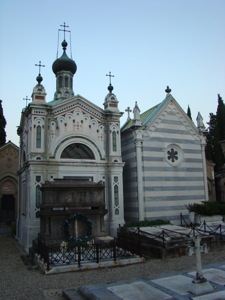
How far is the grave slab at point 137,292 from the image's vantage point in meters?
7.86

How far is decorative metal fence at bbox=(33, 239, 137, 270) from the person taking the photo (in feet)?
39.8

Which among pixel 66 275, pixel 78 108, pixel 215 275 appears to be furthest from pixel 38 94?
pixel 215 275

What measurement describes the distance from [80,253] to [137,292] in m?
4.52

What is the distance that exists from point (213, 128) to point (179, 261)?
31.4 m

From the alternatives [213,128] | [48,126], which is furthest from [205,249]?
[213,128]

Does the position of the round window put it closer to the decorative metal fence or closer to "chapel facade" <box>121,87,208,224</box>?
"chapel facade" <box>121,87,208,224</box>

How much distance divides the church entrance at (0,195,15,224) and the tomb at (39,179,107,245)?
17.9 m

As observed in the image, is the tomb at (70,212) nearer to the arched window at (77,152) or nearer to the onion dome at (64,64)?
the arched window at (77,152)

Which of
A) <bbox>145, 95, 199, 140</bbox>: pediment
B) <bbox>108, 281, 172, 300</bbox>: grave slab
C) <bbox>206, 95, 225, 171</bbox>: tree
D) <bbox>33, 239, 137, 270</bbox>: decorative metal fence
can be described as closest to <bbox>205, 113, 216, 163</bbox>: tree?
<bbox>206, 95, 225, 171</bbox>: tree

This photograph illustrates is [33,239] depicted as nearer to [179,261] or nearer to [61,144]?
[61,144]

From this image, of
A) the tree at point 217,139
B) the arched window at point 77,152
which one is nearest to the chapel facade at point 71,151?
the arched window at point 77,152

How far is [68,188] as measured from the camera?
1519cm

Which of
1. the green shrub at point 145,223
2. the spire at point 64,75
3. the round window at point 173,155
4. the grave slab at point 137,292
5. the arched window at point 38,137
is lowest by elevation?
the grave slab at point 137,292

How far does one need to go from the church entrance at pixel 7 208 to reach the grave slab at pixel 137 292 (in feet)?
82.2
